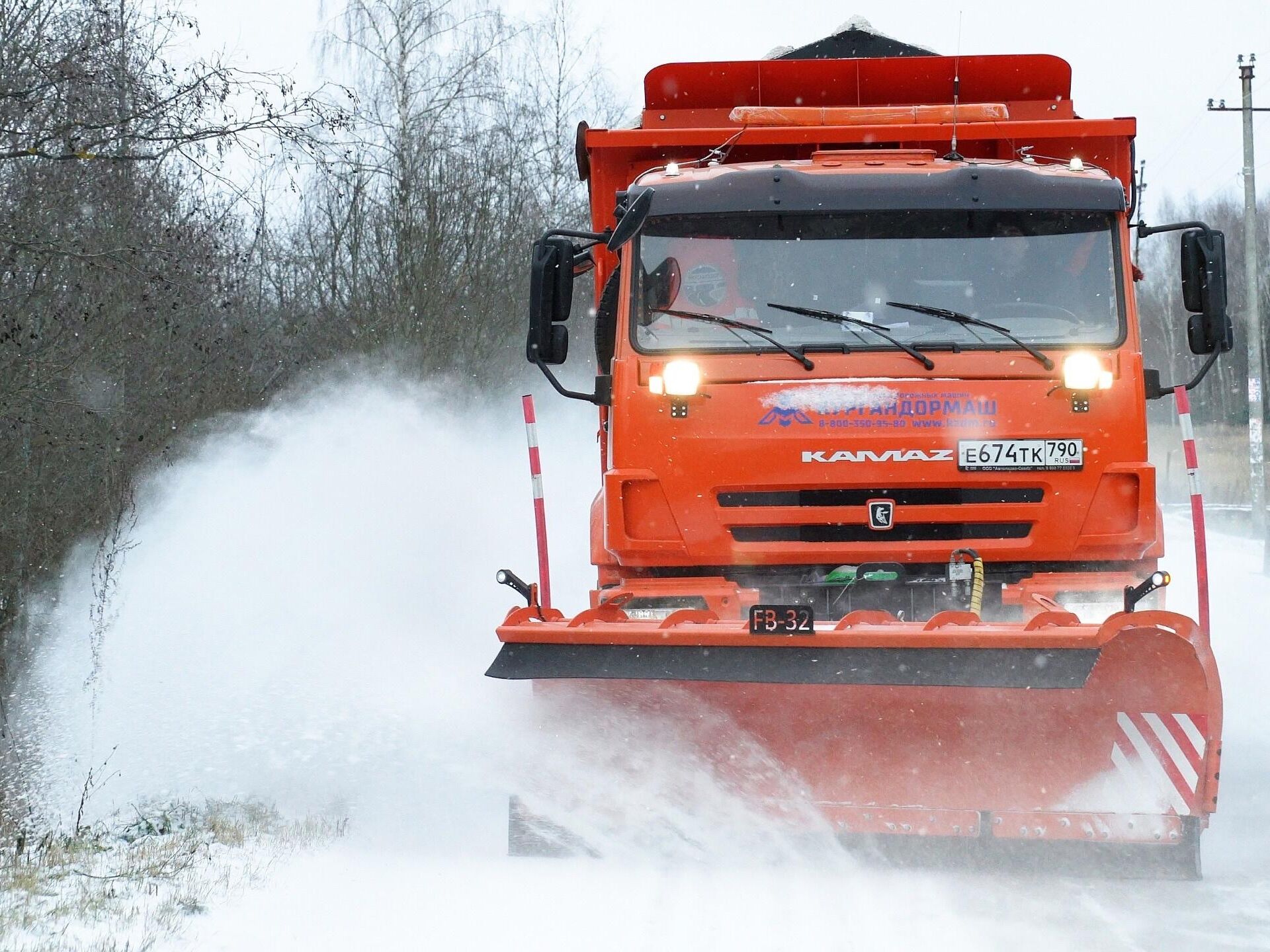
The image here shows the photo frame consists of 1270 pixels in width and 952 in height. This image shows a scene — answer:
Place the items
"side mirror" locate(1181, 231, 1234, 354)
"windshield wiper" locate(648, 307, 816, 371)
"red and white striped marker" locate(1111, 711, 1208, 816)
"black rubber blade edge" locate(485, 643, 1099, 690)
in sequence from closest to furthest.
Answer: "black rubber blade edge" locate(485, 643, 1099, 690) < "red and white striped marker" locate(1111, 711, 1208, 816) < "windshield wiper" locate(648, 307, 816, 371) < "side mirror" locate(1181, 231, 1234, 354)

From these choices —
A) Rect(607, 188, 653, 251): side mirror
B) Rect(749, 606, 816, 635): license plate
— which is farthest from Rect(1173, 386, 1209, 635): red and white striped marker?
Rect(607, 188, 653, 251): side mirror

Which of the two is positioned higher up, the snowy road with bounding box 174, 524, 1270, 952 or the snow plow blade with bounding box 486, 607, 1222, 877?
the snow plow blade with bounding box 486, 607, 1222, 877

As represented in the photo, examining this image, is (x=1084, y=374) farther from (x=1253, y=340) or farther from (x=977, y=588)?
(x=1253, y=340)

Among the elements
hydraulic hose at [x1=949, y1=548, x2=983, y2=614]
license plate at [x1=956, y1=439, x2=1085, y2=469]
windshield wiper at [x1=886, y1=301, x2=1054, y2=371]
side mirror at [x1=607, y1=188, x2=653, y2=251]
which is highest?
side mirror at [x1=607, y1=188, x2=653, y2=251]

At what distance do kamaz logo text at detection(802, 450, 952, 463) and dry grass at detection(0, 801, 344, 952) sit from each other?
→ 257 cm

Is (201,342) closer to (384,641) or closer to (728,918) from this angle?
(384,641)

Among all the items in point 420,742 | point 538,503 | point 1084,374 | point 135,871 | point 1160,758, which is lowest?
point 420,742

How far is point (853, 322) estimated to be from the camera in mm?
5805

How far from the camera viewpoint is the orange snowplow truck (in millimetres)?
4793

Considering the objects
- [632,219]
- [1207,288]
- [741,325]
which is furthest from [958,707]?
[632,219]

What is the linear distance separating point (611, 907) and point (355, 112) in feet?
14.5

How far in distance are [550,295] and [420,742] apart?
2.28m

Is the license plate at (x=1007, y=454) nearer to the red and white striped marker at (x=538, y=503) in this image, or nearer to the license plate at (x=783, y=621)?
the license plate at (x=783, y=621)

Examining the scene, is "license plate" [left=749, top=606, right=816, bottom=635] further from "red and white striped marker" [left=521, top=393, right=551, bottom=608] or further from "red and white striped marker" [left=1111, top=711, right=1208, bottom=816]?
"red and white striped marker" [left=521, top=393, right=551, bottom=608]
